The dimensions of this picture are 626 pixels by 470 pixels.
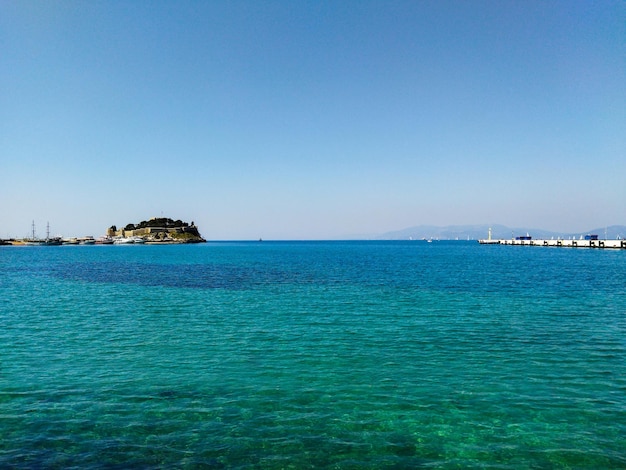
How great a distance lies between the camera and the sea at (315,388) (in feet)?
36.2

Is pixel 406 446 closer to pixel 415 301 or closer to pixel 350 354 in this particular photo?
pixel 350 354

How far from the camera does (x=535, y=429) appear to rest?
12.3 m

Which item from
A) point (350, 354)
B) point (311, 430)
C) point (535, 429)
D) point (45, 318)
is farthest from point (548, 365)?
point (45, 318)

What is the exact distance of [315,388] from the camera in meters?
15.7

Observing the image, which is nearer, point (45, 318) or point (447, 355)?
point (447, 355)

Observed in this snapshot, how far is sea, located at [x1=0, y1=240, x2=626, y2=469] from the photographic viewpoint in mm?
11039

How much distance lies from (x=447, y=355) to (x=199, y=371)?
11618 millimetres

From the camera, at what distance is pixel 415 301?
37000 mm

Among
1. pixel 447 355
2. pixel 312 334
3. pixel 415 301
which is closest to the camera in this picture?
pixel 447 355

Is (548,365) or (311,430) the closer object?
(311,430)

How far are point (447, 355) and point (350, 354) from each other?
468 cm

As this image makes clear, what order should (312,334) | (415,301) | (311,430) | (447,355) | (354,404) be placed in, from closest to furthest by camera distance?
(311,430), (354,404), (447,355), (312,334), (415,301)

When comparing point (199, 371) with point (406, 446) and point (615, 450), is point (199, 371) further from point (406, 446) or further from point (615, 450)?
point (615, 450)

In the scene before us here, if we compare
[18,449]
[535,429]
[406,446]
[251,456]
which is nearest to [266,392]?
[251,456]
